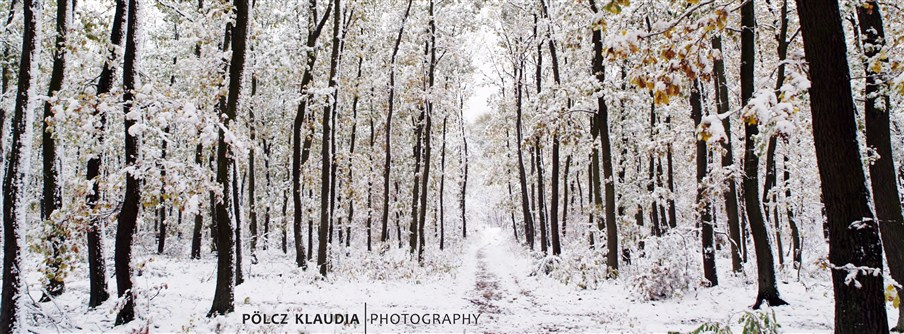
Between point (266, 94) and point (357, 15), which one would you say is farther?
point (266, 94)

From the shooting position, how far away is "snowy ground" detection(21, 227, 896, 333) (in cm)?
855

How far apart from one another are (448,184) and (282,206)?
54.0 ft

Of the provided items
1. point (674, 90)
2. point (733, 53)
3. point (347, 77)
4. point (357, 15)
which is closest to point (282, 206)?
point (347, 77)

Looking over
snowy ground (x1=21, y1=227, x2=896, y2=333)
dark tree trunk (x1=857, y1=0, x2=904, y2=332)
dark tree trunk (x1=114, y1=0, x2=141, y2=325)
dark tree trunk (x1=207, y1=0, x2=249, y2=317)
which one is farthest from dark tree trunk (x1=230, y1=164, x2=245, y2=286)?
dark tree trunk (x1=857, y1=0, x2=904, y2=332)

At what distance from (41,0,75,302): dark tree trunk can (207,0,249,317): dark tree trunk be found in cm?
241

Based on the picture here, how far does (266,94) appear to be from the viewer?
23094 millimetres

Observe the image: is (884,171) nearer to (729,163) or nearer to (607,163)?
(729,163)

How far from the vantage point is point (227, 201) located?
900 centimetres

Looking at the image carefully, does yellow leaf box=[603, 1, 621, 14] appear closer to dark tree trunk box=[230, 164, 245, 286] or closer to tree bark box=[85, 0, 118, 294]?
dark tree trunk box=[230, 164, 245, 286]

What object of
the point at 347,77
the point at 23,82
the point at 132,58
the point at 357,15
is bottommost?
the point at 23,82

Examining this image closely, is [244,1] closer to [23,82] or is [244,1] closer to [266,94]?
[23,82]

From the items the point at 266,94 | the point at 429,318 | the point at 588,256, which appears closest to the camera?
the point at 429,318

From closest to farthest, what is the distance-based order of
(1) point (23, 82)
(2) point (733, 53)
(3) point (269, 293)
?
(1) point (23, 82), (3) point (269, 293), (2) point (733, 53)

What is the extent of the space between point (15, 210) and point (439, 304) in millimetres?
8594
